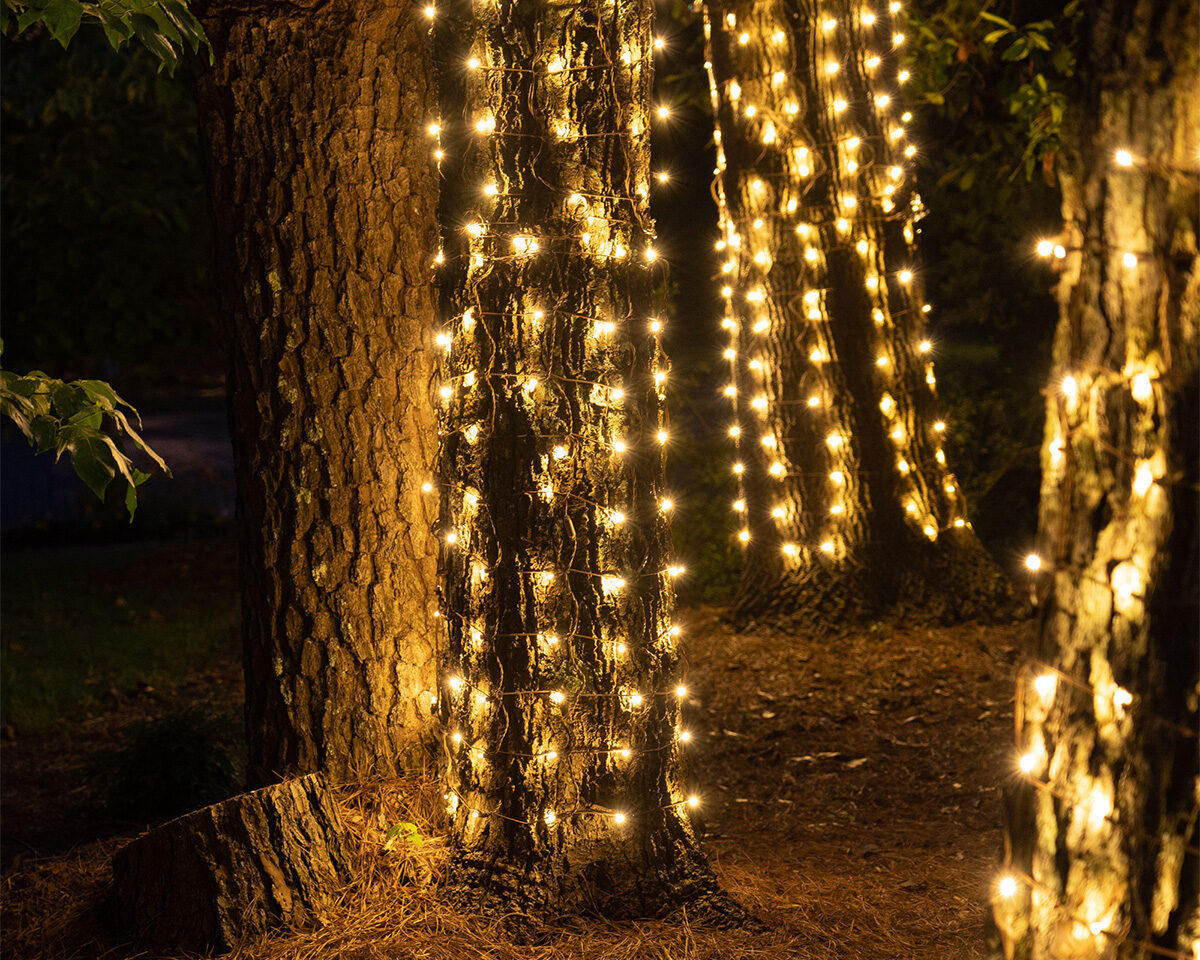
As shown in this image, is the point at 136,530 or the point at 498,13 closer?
the point at 498,13

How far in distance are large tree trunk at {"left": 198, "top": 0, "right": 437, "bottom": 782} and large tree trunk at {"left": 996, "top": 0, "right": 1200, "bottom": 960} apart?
7.45 ft

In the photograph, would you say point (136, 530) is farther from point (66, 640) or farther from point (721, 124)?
point (721, 124)

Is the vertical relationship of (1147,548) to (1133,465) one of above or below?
below

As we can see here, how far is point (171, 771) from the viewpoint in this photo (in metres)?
5.26

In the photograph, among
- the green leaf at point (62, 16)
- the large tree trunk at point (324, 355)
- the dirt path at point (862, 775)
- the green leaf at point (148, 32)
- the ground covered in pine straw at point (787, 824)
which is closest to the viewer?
the green leaf at point (62, 16)

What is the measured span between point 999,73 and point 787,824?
6891 millimetres

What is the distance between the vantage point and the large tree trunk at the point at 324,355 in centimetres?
385

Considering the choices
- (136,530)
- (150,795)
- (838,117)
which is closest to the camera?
(150,795)

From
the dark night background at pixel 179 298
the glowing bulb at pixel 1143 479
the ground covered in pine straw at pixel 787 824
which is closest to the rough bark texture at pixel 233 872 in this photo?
the ground covered in pine straw at pixel 787 824

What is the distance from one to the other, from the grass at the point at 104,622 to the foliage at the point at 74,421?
15.2ft

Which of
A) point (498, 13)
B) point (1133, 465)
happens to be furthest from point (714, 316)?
point (1133, 465)

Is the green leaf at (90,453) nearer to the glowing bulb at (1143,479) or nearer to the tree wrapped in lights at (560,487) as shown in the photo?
the tree wrapped in lights at (560,487)

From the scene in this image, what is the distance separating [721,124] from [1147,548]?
5479mm

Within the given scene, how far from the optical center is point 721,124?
7.05 metres
